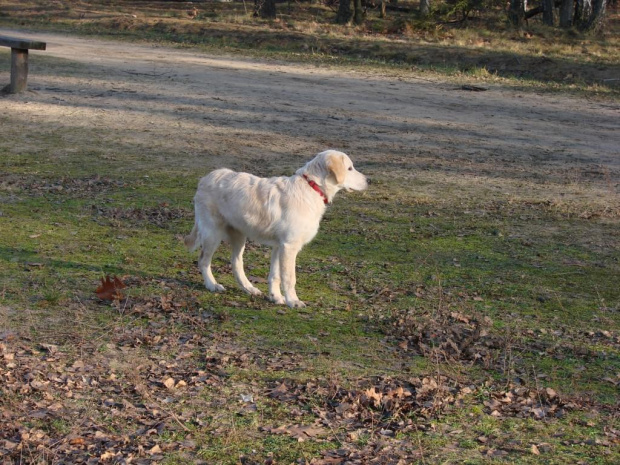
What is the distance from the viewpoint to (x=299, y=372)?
6.16m

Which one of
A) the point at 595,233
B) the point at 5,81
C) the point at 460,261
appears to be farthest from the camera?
the point at 5,81

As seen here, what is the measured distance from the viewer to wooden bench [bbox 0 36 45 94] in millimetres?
16703

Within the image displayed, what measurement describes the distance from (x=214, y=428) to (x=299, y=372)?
3.41ft

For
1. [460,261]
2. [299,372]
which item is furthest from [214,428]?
[460,261]

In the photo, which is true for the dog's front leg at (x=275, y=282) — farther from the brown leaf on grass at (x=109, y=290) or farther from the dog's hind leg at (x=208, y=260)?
the brown leaf on grass at (x=109, y=290)

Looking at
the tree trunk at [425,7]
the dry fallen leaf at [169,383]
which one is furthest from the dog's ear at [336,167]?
the tree trunk at [425,7]

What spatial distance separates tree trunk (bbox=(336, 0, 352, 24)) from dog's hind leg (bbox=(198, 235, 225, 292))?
89.9 ft

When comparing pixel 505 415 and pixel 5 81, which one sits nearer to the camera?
pixel 505 415

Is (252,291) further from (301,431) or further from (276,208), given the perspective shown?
(301,431)

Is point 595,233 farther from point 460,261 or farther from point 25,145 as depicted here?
point 25,145

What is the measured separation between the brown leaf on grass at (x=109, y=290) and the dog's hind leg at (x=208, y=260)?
750 mm

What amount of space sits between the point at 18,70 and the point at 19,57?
295 millimetres

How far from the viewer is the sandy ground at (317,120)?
1373 centimetres

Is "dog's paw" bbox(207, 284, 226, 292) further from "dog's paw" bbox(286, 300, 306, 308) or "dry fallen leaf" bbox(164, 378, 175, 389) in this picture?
"dry fallen leaf" bbox(164, 378, 175, 389)
